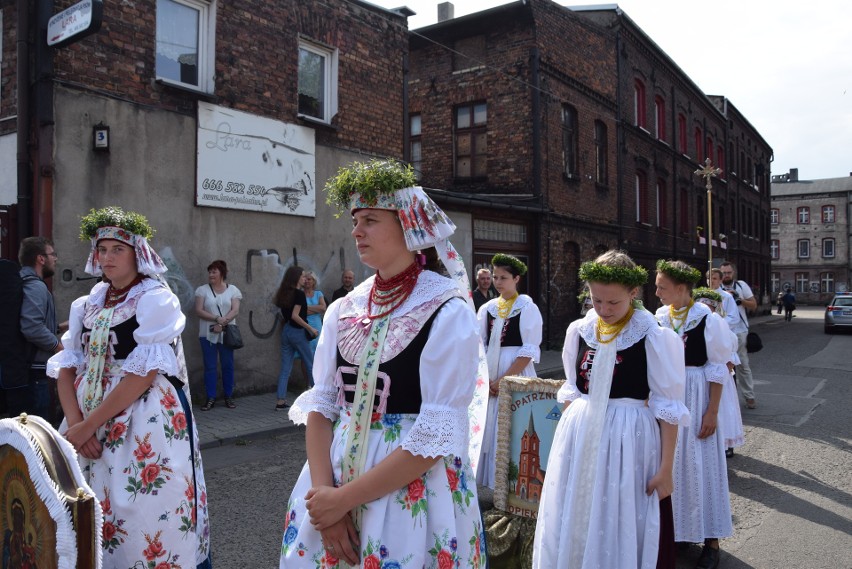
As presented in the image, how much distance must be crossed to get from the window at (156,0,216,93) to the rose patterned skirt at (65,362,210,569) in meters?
7.15

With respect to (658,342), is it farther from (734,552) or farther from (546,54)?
(546,54)

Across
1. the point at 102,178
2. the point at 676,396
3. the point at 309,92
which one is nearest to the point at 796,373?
the point at 309,92

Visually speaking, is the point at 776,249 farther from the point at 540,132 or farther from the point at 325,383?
the point at 325,383

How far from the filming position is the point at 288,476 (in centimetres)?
621

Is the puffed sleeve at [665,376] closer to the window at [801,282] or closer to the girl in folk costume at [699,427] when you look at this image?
the girl in folk costume at [699,427]

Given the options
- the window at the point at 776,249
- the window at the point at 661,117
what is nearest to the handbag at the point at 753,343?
the window at the point at 661,117

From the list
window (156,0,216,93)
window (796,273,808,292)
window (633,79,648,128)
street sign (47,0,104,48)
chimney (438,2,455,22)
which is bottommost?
window (796,273,808,292)

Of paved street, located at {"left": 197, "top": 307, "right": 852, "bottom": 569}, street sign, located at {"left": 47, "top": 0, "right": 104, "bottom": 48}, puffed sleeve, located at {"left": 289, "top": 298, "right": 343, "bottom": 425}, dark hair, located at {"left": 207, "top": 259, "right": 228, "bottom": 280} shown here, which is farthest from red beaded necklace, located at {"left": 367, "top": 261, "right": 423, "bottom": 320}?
dark hair, located at {"left": 207, "top": 259, "right": 228, "bottom": 280}

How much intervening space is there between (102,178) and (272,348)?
3.66m

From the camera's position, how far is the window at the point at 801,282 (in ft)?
208

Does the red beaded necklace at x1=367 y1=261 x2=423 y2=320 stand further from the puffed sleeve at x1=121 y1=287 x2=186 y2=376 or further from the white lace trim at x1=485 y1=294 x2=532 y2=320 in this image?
the white lace trim at x1=485 y1=294 x2=532 y2=320

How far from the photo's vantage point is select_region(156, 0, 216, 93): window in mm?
9367

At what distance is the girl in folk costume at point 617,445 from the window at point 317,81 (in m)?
9.02

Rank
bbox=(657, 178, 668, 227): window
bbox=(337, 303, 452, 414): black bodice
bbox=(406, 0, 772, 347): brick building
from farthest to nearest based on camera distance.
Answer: bbox=(657, 178, 668, 227): window → bbox=(406, 0, 772, 347): brick building → bbox=(337, 303, 452, 414): black bodice
